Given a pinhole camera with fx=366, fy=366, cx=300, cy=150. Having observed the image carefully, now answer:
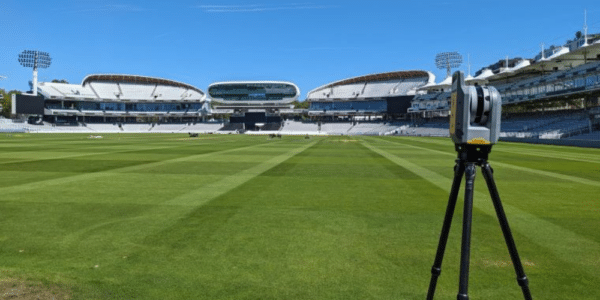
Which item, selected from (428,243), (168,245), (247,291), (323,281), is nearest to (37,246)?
(168,245)

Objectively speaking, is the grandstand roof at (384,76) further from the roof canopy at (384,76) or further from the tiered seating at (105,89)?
the tiered seating at (105,89)

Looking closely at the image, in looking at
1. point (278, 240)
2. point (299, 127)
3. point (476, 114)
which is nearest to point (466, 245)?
point (476, 114)

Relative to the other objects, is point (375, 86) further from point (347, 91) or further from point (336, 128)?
point (336, 128)

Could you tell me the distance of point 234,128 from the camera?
12562cm

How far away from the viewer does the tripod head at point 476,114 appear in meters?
2.89

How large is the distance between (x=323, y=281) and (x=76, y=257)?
359 cm

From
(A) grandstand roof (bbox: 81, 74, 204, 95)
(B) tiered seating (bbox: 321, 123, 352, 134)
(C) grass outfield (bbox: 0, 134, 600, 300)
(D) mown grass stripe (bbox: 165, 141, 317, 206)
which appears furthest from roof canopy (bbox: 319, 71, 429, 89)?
(C) grass outfield (bbox: 0, 134, 600, 300)

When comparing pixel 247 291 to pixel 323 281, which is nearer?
pixel 247 291

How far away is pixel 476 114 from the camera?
9.70 feet

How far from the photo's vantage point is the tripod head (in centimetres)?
289

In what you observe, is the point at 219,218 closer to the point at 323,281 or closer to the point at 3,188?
the point at 323,281

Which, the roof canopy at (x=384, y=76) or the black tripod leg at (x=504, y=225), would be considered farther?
the roof canopy at (x=384, y=76)

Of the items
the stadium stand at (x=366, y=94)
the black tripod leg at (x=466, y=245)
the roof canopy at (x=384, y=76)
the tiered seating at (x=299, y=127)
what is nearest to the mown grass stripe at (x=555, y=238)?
the black tripod leg at (x=466, y=245)

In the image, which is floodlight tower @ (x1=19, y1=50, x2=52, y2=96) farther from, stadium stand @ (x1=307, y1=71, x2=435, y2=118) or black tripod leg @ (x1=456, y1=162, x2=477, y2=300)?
black tripod leg @ (x1=456, y1=162, x2=477, y2=300)
